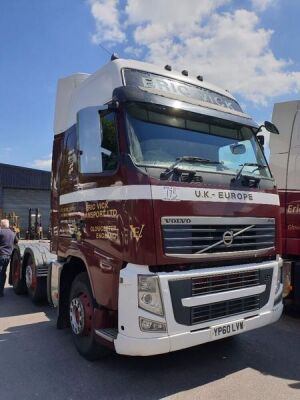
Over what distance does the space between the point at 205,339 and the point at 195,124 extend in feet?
7.74

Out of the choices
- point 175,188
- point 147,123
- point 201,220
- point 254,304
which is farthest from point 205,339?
point 147,123

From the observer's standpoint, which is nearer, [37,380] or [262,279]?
[37,380]

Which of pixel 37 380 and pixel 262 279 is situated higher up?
pixel 262 279

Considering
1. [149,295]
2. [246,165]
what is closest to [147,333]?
[149,295]

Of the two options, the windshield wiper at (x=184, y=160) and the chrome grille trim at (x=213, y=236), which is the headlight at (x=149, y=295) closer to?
the chrome grille trim at (x=213, y=236)

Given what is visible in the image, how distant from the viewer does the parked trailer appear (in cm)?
390

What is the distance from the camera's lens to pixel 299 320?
6.90 metres

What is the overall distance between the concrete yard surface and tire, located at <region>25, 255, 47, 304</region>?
5.51 ft

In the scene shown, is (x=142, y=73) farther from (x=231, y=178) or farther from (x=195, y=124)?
(x=231, y=178)

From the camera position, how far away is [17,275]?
907 centimetres

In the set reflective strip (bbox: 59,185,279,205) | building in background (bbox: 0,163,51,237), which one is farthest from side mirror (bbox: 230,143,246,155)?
building in background (bbox: 0,163,51,237)

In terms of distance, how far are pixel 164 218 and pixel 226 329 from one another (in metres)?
1.36

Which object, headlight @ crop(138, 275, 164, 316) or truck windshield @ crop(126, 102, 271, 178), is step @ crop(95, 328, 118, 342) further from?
truck windshield @ crop(126, 102, 271, 178)

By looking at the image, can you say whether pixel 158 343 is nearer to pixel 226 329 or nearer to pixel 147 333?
pixel 147 333
